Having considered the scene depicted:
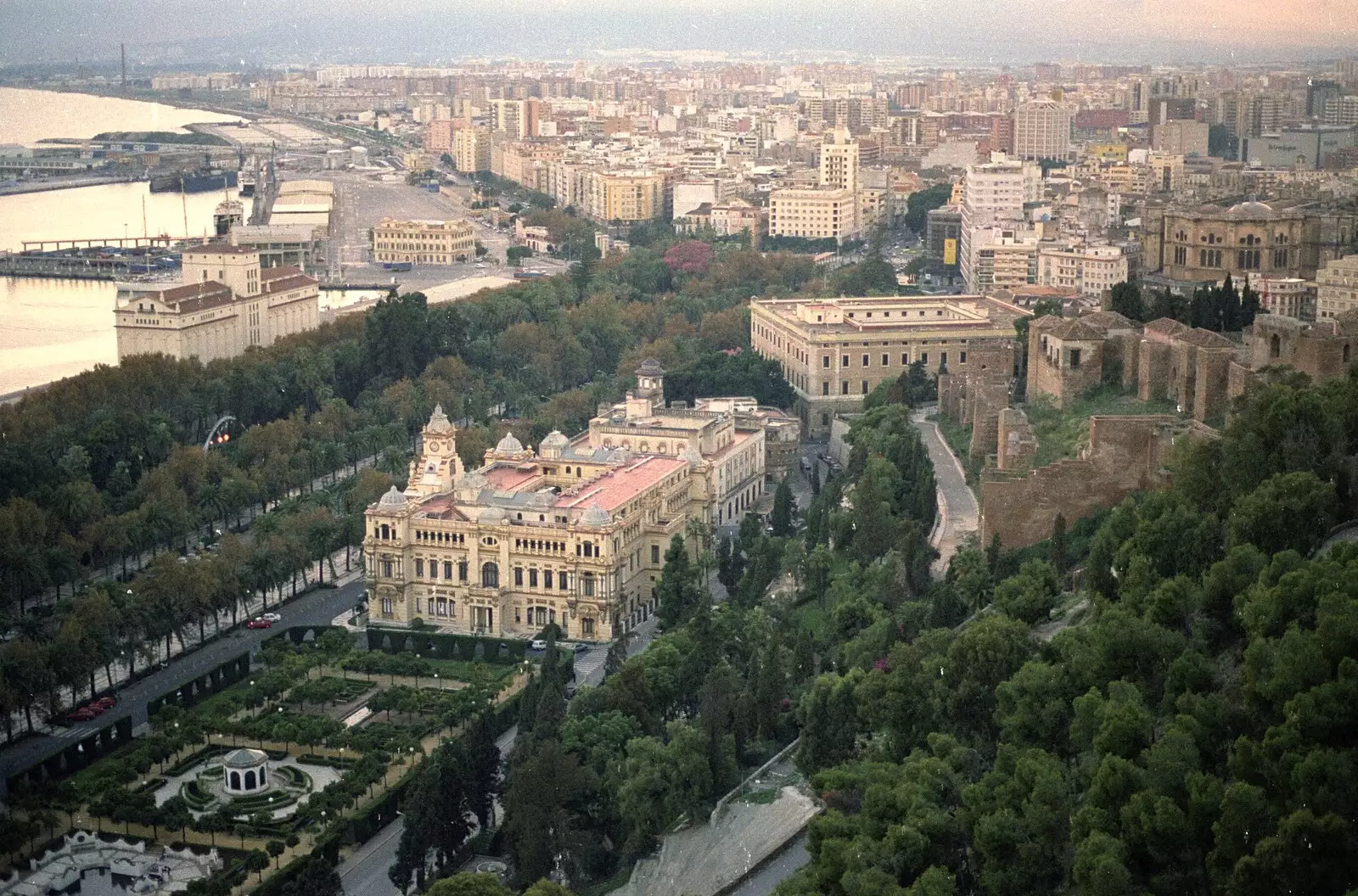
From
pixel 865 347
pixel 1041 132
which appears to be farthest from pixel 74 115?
pixel 865 347

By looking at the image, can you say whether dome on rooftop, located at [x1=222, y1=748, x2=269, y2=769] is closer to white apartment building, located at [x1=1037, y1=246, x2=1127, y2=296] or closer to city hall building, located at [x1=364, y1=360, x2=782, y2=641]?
city hall building, located at [x1=364, y1=360, x2=782, y2=641]

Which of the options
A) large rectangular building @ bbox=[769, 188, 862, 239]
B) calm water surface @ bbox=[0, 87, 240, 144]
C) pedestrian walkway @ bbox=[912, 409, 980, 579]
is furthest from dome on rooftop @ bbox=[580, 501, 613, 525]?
large rectangular building @ bbox=[769, 188, 862, 239]

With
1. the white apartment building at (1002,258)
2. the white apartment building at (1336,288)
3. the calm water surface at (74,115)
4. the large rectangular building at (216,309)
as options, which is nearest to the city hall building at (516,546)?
the white apartment building at (1336,288)

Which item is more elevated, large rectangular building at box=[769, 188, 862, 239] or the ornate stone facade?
the ornate stone facade

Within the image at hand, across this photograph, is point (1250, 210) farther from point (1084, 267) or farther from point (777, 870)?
point (777, 870)

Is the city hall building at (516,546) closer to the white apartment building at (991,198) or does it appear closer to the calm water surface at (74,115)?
the white apartment building at (991,198)

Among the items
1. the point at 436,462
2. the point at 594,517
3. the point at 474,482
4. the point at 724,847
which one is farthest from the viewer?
the point at 436,462

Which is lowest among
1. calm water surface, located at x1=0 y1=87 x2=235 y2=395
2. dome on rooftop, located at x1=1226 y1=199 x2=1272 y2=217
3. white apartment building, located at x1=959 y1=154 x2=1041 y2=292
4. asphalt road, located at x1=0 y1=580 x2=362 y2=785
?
asphalt road, located at x1=0 y1=580 x2=362 y2=785
